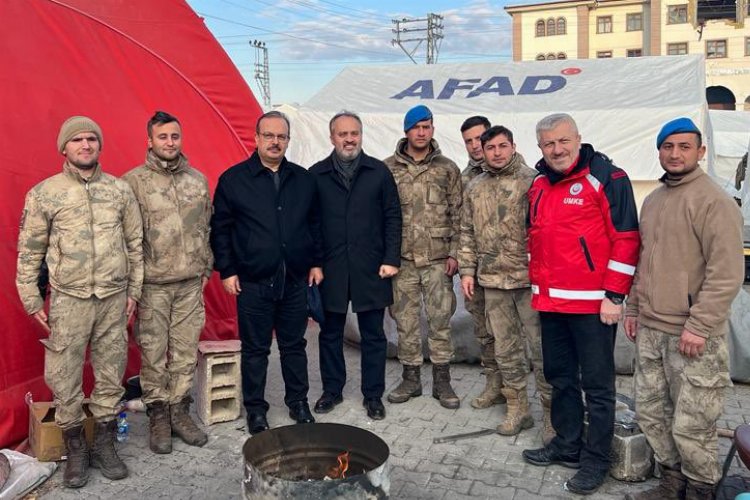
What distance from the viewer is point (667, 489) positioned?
342 centimetres

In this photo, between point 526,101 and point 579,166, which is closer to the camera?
point 579,166

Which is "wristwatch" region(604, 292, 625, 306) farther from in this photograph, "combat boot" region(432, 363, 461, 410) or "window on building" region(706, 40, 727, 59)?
"window on building" region(706, 40, 727, 59)

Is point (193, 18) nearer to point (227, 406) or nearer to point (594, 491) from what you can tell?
point (227, 406)

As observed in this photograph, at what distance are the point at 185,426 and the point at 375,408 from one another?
1.30 meters

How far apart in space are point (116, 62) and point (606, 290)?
432 centimetres

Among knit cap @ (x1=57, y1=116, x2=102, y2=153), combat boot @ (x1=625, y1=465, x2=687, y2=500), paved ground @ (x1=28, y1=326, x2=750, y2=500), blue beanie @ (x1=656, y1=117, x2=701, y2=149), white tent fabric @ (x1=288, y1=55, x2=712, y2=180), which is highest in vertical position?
white tent fabric @ (x1=288, y1=55, x2=712, y2=180)

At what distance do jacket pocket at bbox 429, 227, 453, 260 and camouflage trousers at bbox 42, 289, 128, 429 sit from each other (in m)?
2.09

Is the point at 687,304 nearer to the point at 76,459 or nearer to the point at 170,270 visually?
the point at 170,270

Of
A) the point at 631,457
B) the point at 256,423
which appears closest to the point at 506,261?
the point at 631,457

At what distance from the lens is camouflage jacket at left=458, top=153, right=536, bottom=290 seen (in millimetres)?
4227

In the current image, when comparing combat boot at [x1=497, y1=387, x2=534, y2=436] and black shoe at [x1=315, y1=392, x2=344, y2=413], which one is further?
black shoe at [x1=315, y1=392, x2=344, y2=413]

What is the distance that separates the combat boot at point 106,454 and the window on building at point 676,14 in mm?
45869

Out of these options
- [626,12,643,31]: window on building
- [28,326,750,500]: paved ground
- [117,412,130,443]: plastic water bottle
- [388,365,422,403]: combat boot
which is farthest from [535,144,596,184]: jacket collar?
[626,12,643,31]: window on building

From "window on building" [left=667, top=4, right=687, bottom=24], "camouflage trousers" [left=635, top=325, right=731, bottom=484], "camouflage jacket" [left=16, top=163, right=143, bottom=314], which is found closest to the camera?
"camouflage trousers" [left=635, top=325, right=731, bottom=484]
